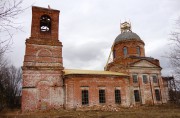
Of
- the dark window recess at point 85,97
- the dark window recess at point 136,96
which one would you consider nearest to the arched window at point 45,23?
the dark window recess at point 85,97

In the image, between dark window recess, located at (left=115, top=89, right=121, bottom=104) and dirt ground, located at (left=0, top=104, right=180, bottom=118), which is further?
dark window recess, located at (left=115, top=89, right=121, bottom=104)

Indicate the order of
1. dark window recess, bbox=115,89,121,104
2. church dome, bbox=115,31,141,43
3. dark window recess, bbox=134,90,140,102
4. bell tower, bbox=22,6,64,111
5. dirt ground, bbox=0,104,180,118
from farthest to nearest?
1. church dome, bbox=115,31,141,43
2. dark window recess, bbox=134,90,140,102
3. dark window recess, bbox=115,89,121,104
4. bell tower, bbox=22,6,64,111
5. dirt ground, bbox=0,104,180,118

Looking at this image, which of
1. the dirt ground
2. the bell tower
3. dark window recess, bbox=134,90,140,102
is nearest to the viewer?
the dirt ground

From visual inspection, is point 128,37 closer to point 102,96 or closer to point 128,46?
point 128,46

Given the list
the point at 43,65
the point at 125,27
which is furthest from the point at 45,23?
the point at 125,27

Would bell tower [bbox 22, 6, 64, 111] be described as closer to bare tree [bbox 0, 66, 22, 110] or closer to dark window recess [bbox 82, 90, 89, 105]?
dark window recess [bbox 82, 90, 89, 105]

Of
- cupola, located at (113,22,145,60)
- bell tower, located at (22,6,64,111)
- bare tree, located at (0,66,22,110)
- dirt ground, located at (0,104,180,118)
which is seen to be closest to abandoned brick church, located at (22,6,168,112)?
bell tower, located at (22,6,64,111)

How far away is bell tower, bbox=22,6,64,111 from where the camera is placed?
58.5 feet

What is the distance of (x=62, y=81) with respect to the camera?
1948 centimetres

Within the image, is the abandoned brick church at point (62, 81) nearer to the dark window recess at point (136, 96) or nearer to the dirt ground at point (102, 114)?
the dark window recess at point (136, 96)

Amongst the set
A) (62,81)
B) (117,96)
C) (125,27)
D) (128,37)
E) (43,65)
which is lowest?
(117,96)

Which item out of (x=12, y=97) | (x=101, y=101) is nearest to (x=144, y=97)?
(x=101, y=101)

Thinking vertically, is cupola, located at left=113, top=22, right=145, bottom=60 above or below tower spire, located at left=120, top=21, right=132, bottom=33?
below

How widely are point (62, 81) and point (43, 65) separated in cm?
266
